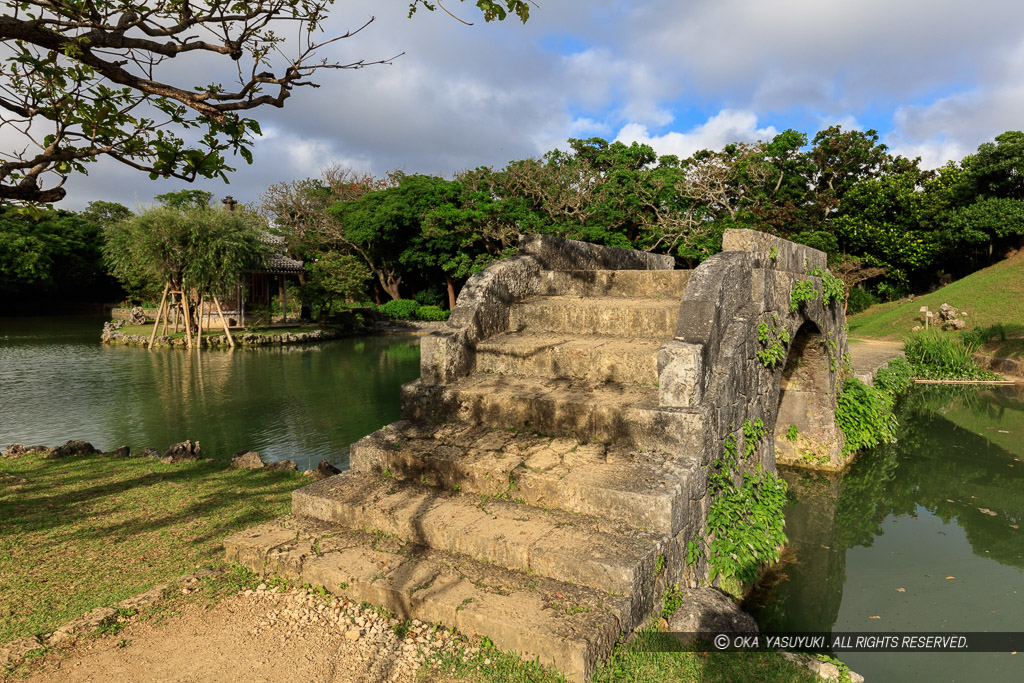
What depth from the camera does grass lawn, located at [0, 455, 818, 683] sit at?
2.90m

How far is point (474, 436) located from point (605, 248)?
3803 millimetres

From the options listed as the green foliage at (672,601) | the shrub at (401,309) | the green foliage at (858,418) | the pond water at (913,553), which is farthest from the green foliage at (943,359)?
the shrub at (401,309)

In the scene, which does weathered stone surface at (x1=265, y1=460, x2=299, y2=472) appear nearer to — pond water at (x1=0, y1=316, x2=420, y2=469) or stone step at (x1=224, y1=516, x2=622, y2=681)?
pond water at (x1=0, y1=316, x2=420, y2=469)

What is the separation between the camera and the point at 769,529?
15.1ft

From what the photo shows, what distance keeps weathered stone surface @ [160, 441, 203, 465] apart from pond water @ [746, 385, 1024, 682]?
20.8 feet

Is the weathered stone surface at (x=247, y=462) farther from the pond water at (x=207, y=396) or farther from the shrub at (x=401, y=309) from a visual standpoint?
the shrub at (x=401, y=309)

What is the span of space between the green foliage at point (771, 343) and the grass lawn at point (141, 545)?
263 centimetres

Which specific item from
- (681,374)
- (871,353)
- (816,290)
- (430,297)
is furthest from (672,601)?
(430,297)

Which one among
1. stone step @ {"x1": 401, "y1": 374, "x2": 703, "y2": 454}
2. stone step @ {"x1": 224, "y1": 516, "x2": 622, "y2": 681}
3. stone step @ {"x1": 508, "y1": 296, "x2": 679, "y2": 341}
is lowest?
stone step @ {"x1": 224, "y1": 516, "x2": 622, "y2": 681}

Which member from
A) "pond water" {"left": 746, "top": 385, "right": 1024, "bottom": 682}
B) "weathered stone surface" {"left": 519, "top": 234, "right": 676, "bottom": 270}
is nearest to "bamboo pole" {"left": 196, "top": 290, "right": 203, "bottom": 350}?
"weathered stone surface" {"left": 519, "top": 234, "right": 676, "bottom": 270}

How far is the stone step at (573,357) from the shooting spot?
467 centimetres

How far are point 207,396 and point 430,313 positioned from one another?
19.0m

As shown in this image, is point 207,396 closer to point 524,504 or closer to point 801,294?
point 524,504

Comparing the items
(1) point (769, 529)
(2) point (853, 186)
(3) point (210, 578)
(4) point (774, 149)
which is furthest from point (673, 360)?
(2) point (853, 186)
